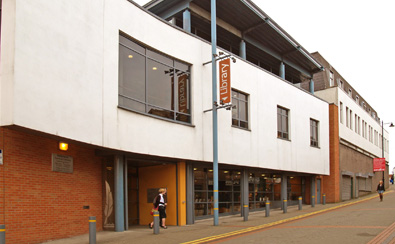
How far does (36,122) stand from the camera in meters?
9.88

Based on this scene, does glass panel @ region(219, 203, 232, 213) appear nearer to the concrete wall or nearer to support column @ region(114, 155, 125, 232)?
the concrete wall

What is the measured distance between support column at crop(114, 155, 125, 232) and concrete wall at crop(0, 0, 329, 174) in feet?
2.87

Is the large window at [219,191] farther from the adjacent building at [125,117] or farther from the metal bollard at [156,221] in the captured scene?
the metal bollard at [156,221]

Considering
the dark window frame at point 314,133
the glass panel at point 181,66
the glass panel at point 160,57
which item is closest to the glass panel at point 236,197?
the glass panel at point 181,66

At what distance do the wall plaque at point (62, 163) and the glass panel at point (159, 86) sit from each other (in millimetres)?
3786

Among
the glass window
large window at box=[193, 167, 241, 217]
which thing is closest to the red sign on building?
the glass window

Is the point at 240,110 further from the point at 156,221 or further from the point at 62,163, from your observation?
the point at 62,163

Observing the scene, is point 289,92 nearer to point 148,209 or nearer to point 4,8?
point 148,209

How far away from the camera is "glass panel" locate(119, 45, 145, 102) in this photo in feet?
44.9

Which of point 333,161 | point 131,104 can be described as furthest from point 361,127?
point 131,104

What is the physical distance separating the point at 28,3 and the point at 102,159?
617 cm

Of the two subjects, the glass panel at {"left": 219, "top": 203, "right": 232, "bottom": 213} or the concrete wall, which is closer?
the concrete wall

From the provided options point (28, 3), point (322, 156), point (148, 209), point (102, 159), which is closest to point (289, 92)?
point (322, 156)

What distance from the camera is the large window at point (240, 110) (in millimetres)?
19469
